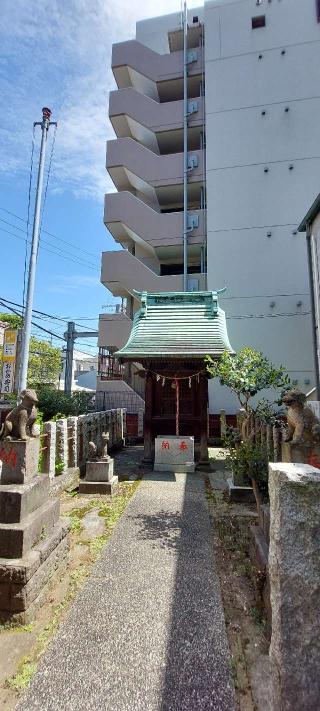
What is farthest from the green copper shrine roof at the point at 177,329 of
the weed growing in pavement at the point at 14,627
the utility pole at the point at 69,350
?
the utility pole at the point at 69,350

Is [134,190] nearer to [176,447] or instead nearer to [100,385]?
[100,385]

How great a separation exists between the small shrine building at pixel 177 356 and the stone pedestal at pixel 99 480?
270 cm

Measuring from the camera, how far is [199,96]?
2008 centimetres

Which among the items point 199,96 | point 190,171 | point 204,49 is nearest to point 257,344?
point 190,171

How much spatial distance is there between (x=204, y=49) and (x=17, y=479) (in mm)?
24797

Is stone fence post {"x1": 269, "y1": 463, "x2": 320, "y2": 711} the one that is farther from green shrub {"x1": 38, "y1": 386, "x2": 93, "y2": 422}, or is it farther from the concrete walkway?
green shrub {"x1": 38, "y1": 386, "x2": 93, "y2": 422}

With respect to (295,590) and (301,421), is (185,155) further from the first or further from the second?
(295,590)

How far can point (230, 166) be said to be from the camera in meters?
17.8

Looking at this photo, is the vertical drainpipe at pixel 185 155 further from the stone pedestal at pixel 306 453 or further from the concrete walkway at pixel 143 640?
the concrete walkway at pixel 143 640

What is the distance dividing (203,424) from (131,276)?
1102cm

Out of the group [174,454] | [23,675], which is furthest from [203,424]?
[23,675]

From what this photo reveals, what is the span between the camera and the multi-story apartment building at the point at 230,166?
16438 millimetres

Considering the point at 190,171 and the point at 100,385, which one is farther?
the point at 190,171

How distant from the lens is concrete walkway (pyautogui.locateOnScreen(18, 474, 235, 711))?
7.97ft
